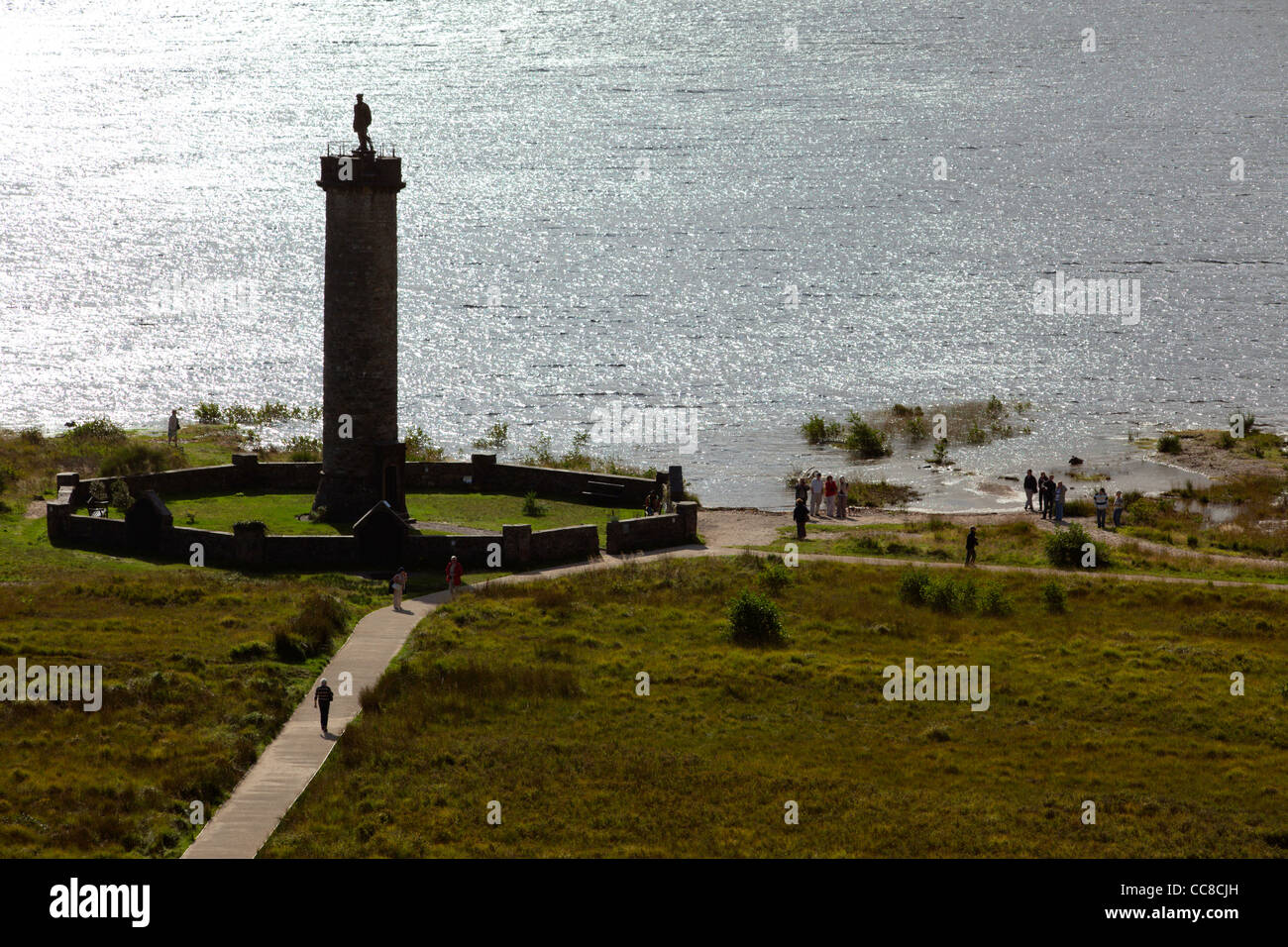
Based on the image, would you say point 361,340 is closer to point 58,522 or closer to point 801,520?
point 58,522

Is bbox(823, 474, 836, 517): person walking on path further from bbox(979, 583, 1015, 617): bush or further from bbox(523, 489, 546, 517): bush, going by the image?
bbox(979, 583, 1015, 617): bush

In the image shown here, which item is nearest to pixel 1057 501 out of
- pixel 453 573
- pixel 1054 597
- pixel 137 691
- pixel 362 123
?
pixel 1054 597

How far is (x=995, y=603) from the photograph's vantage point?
3800 cm

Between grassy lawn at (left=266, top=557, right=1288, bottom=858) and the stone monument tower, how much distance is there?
7.65 m

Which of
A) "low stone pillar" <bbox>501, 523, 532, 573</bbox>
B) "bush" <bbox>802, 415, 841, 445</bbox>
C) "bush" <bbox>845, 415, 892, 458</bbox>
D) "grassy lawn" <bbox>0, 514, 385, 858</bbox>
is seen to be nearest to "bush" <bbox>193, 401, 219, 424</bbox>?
"bush" <bbox>802, 415, 841, 445</bbox>

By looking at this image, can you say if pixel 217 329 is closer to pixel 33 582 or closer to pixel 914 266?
pixel 914 266

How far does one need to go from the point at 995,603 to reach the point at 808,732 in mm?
10024

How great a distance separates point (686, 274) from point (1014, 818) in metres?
108

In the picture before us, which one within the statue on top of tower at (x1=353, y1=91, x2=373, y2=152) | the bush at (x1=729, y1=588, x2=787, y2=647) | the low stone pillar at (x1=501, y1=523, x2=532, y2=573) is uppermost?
the statue on top of tower at (x1=353, y1=91, x2=373, y2=152)

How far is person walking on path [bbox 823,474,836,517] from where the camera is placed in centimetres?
4944

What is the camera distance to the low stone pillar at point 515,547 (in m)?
40.4

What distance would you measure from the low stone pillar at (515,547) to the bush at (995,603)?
11.4 meters

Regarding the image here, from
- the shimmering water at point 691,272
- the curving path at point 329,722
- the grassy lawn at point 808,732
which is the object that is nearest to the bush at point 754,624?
the grassy lawn at point 808,732
